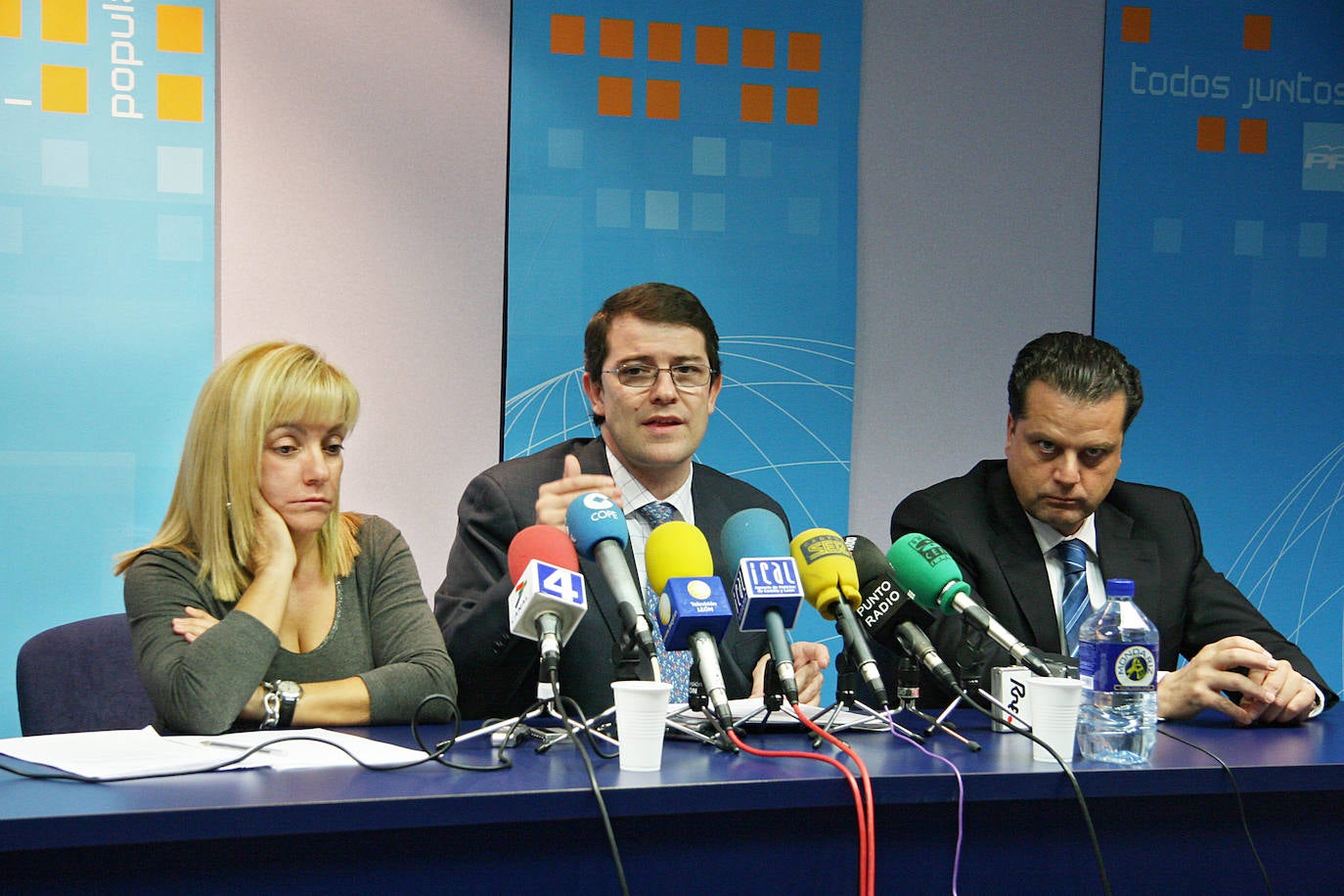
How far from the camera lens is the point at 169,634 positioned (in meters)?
1.96

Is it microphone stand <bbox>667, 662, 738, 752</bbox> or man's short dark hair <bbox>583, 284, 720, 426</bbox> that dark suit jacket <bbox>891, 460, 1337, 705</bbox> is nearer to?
man's short dark hair <bbox>583, 284, 720, 426</bbox>

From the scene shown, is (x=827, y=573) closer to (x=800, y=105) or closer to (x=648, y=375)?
(x=648, y=375)

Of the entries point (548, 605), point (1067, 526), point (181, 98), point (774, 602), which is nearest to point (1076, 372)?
point (1067, 526)

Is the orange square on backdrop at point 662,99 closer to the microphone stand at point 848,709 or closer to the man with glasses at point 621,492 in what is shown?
the man with glasses at point 621,492

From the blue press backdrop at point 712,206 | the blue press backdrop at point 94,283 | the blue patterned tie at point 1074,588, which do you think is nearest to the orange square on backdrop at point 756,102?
the blue press backdrop at point 712,206

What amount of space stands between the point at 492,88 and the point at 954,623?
184 cm

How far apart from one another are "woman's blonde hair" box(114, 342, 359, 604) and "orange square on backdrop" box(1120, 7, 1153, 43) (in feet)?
8.65

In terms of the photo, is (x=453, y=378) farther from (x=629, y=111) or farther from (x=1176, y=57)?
(x=1176, y=57)

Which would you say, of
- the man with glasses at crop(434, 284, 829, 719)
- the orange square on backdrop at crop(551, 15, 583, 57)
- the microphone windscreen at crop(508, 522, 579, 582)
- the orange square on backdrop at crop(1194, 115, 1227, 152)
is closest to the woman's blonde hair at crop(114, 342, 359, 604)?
the man with glasses at crop(434, 284, 829, 719)

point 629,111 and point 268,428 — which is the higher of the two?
point 629,111

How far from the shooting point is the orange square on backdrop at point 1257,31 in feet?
12.2

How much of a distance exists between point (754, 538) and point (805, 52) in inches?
79.8

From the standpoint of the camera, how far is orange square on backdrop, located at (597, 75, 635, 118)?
328cm

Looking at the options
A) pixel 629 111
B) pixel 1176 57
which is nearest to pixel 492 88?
pixel 629 111
